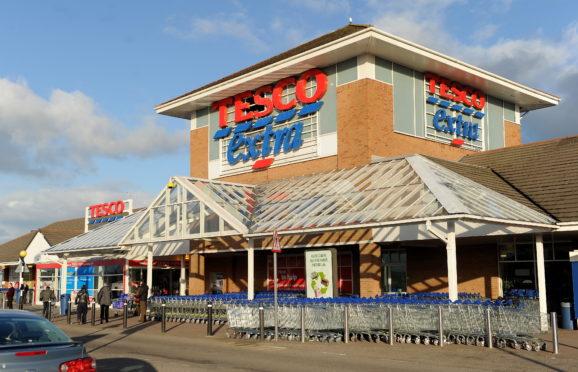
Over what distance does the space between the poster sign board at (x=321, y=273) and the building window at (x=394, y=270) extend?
779cm

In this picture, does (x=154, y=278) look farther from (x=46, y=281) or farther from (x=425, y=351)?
(x=425, y=351)

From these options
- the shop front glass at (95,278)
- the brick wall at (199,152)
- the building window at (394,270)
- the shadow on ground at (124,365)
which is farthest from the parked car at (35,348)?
the shop front glass at (95,278)

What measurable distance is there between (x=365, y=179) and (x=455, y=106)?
32.0ft

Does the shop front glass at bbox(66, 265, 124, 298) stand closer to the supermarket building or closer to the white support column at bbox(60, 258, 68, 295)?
the white support column at bbox(60, 258, 68, 295)

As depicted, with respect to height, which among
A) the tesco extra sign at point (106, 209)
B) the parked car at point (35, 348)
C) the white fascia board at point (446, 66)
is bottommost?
the parked car at point (35, 348)

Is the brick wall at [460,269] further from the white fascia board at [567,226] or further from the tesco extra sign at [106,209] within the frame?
the tesco extra sign at [106,209]

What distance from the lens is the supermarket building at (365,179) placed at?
21.5 m

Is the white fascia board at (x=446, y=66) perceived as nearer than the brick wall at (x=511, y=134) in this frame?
Yes

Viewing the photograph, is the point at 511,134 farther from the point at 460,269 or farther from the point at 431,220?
the point at 431,220

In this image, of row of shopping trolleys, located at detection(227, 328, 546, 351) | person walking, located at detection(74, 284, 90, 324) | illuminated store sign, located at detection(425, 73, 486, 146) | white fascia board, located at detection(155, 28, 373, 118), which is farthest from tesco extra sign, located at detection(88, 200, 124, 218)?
row of shopping trolleys, located at detection(227, 328, 546, 351)

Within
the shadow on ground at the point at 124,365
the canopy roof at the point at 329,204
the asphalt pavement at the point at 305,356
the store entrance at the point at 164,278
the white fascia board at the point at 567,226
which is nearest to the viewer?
the shadow on ground at the point at 124,365

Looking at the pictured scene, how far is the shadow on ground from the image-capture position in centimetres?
1267

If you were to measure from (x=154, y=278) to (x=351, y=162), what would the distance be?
19392 mm

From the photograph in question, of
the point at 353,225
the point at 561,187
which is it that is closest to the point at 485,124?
the point at 561,187
